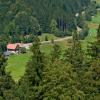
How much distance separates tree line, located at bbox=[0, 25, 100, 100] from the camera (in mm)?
→ 30969

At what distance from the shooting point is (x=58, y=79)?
1220 inches

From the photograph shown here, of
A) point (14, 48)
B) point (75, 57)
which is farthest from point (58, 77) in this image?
point (14, 48)

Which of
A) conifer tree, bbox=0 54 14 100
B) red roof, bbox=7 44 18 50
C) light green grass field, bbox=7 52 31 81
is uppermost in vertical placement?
conifer tree, bbox=0 54 14 100

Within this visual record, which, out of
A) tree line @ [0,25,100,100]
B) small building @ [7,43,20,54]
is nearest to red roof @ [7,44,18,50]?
small building @ [7,43,20,54]

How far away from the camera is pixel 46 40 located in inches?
7062

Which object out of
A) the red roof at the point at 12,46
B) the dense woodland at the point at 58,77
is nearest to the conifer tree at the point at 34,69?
the dense woodland at the point at 58,77

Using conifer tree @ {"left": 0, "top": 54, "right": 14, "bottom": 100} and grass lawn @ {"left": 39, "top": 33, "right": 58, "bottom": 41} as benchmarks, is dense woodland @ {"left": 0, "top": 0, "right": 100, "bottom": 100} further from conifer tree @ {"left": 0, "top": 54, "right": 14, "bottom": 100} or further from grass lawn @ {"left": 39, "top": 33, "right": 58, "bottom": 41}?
grass lawn @ {"left": 39, "top": 33, "right": 58, "bottom": 41}

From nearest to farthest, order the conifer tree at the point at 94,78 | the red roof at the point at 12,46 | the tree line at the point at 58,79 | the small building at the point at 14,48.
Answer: the tree line at the point at 58,79 → the conifer tree at the point at 94,78 → the small building at the point at 14,48 → the red roof at the point at 12,46

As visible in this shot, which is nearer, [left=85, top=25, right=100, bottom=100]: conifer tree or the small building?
[left=85, top=25, right=100, bottom=100]: conifer tree

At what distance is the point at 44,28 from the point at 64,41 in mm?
23659

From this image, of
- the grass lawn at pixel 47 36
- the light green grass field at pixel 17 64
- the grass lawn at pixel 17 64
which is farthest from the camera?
the grass lawn at pixel 47 36

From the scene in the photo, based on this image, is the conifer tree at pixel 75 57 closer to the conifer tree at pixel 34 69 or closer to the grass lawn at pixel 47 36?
the conifer tree at pixel 34 69

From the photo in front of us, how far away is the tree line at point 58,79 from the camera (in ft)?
102

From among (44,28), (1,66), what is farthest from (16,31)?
(1,66)
